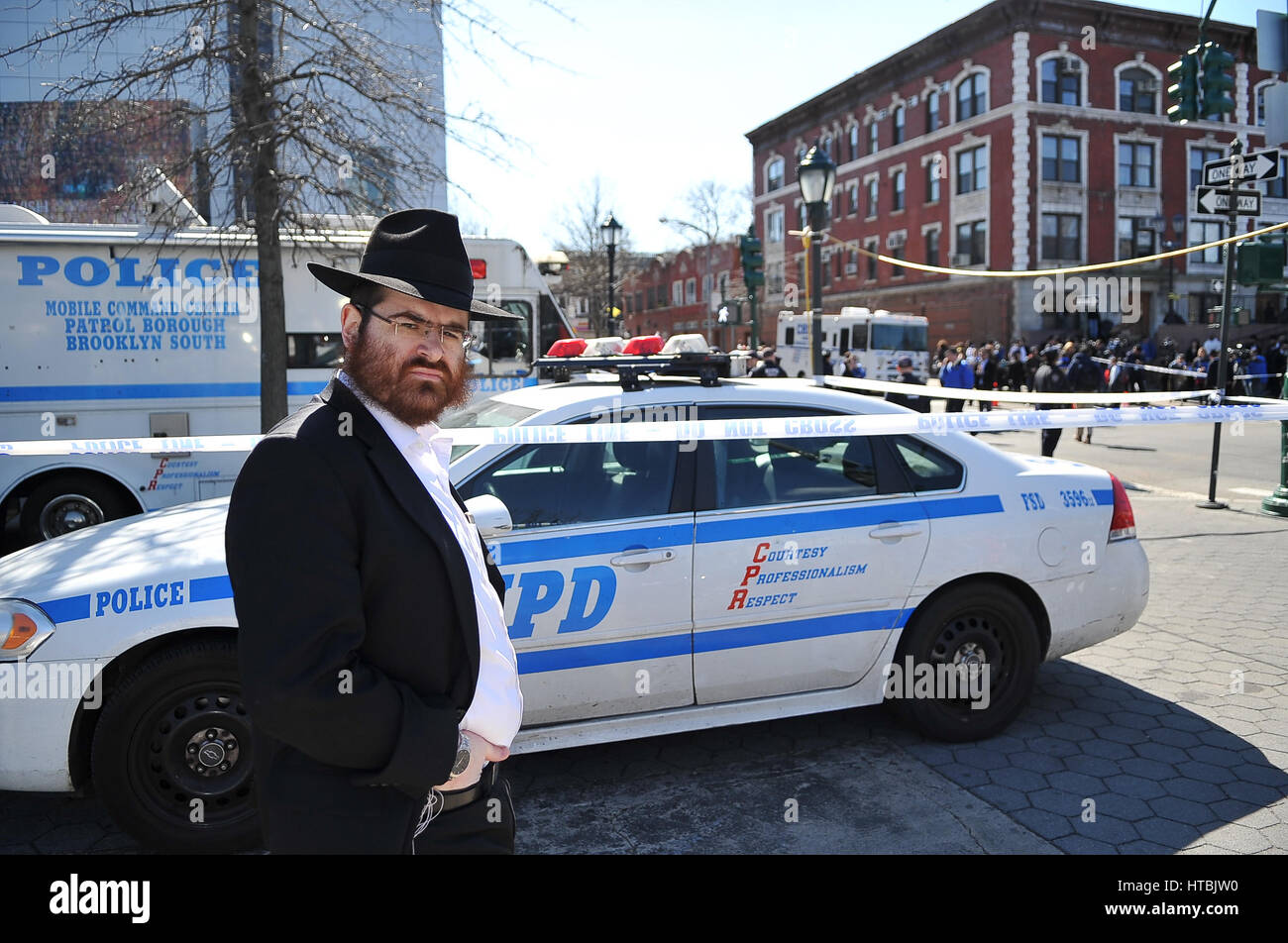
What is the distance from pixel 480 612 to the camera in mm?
1864

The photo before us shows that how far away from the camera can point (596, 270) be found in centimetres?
4459

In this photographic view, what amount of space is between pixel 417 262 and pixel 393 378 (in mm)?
232

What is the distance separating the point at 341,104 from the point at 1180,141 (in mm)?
42639

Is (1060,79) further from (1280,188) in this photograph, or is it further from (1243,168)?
(1243,168)

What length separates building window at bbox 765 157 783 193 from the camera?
54031 mm

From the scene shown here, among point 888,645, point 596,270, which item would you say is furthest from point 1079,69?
point 888,645

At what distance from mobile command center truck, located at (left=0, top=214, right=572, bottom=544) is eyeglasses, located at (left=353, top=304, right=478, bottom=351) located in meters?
6.97

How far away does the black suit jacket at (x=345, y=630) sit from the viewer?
158cm

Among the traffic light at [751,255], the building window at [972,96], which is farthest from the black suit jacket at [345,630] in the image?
the building window at [972,96]

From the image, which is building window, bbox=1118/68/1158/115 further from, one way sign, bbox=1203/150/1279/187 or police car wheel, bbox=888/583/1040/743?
police car wheel, bbox=888/583/1040/743

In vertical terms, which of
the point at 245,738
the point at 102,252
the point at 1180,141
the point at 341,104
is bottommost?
the point at 245,738

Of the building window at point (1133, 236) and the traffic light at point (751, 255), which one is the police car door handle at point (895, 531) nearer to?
the traffic light at point (751, 255)

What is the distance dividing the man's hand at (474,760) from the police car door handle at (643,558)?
2069 millimetres
